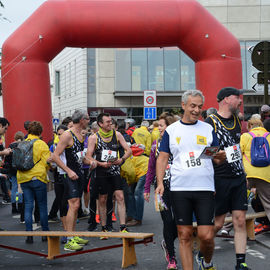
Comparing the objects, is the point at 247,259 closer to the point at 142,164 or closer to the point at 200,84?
the point at 142,164

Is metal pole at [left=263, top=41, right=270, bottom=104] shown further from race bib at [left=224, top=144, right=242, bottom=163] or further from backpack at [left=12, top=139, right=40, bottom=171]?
race bib at [left=224, top=144, right=242, bottom=163]

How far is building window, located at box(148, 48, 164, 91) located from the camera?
37.3 meters

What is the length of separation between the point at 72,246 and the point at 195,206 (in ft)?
8.62

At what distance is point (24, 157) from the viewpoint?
8.07 meters

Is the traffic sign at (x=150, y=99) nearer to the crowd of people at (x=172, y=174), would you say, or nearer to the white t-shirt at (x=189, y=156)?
the crowd of people at (x=172, y=174)

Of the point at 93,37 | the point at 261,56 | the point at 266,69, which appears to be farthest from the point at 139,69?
the point at 266,69

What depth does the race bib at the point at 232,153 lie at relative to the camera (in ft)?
18.8

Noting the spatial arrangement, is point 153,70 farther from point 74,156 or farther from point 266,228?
point 74,156

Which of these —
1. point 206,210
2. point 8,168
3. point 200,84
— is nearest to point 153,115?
point 200,84

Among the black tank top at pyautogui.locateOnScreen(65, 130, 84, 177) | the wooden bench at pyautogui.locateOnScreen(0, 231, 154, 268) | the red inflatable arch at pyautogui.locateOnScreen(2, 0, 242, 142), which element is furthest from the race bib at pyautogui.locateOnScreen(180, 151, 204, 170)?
the red inflatable arch at pyautogui.locateOnScreen(2, 0, 242, 142)

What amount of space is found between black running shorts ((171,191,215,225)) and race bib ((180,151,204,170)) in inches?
9.0

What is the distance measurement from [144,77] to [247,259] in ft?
102

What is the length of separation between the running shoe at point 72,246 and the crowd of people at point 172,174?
12 millimetres

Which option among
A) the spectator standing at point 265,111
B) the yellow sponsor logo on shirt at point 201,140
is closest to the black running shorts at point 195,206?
the yellow sponsor logo on shirt at point 201,140
